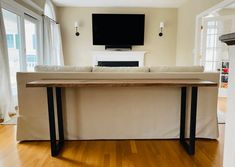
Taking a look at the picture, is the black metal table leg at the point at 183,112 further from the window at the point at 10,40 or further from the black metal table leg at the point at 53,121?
the window at the point at 10,40

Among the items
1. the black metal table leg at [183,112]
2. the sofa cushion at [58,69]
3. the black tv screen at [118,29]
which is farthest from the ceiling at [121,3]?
the black metal table leg at [183,112]

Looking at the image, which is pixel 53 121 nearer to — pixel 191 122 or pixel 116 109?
pixel 116 109

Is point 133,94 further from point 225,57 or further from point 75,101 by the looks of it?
point 225,57

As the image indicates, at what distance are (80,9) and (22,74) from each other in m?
4.29

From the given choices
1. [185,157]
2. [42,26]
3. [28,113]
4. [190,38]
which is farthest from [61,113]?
[190,38]

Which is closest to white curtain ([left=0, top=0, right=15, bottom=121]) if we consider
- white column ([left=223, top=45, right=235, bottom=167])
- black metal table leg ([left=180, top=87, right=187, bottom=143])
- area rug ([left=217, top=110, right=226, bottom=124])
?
black metal table leg ([left=180, top=87, right=187, bottom=143])

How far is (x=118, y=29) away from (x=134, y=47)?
0.77 metres

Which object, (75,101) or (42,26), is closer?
(75,101)

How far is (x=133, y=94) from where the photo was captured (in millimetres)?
2270

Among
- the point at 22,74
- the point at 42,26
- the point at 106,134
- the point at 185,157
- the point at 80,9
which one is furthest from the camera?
the point at 80,9

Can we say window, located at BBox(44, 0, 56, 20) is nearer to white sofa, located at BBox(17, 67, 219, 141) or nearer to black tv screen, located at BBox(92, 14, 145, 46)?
black tv screen, located at BBox(92, 14, 145, 46)

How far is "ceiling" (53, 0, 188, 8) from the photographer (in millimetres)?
5289

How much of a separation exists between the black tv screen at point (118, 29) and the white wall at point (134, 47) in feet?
0.64

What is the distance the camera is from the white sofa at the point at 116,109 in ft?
7.23
